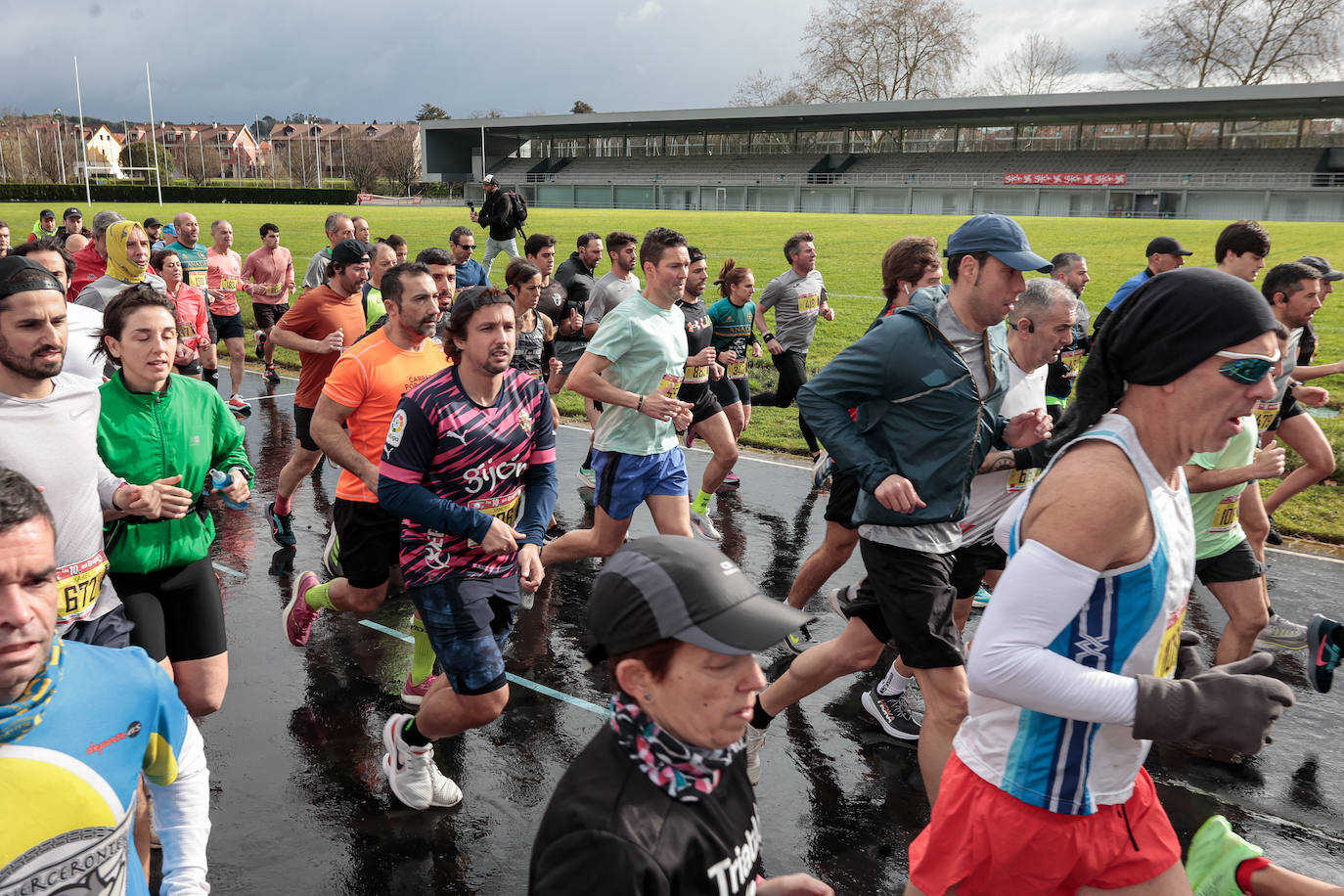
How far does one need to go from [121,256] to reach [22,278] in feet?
12.9

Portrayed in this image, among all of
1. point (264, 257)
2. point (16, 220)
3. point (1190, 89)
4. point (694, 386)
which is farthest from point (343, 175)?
point (694, 386)

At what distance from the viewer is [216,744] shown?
5004 mm

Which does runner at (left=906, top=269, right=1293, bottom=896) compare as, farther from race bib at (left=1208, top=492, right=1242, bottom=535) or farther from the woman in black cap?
race bib at (left=1208, top=492, right=1242, bottom=535)

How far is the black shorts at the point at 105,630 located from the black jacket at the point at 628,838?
2505 mm

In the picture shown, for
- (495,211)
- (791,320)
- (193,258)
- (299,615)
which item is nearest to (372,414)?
(299,615)

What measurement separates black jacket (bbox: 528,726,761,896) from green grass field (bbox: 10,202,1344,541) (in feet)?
28.7

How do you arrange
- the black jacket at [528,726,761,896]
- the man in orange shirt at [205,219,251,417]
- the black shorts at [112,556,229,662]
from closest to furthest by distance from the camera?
the black jacket at [528,726,761,896] → the black shorts at [112,556,229,662] → the man in orange shirt at [205,219,251,417]

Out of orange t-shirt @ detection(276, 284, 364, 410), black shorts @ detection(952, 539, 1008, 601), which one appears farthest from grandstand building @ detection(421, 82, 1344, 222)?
black shorts @ detection(952, 539, 1008, 601)

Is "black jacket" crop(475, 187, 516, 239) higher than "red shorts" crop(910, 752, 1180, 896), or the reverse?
"black jacket" crop(475, 187, 516, 239)

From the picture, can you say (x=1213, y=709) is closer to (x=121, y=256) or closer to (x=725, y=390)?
(x=121, y=256)

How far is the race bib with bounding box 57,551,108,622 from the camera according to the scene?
336cm

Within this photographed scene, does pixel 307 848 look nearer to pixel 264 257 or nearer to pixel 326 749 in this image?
pixel 326 749

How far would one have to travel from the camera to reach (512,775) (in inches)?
187

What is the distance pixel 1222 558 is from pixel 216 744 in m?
5.19
